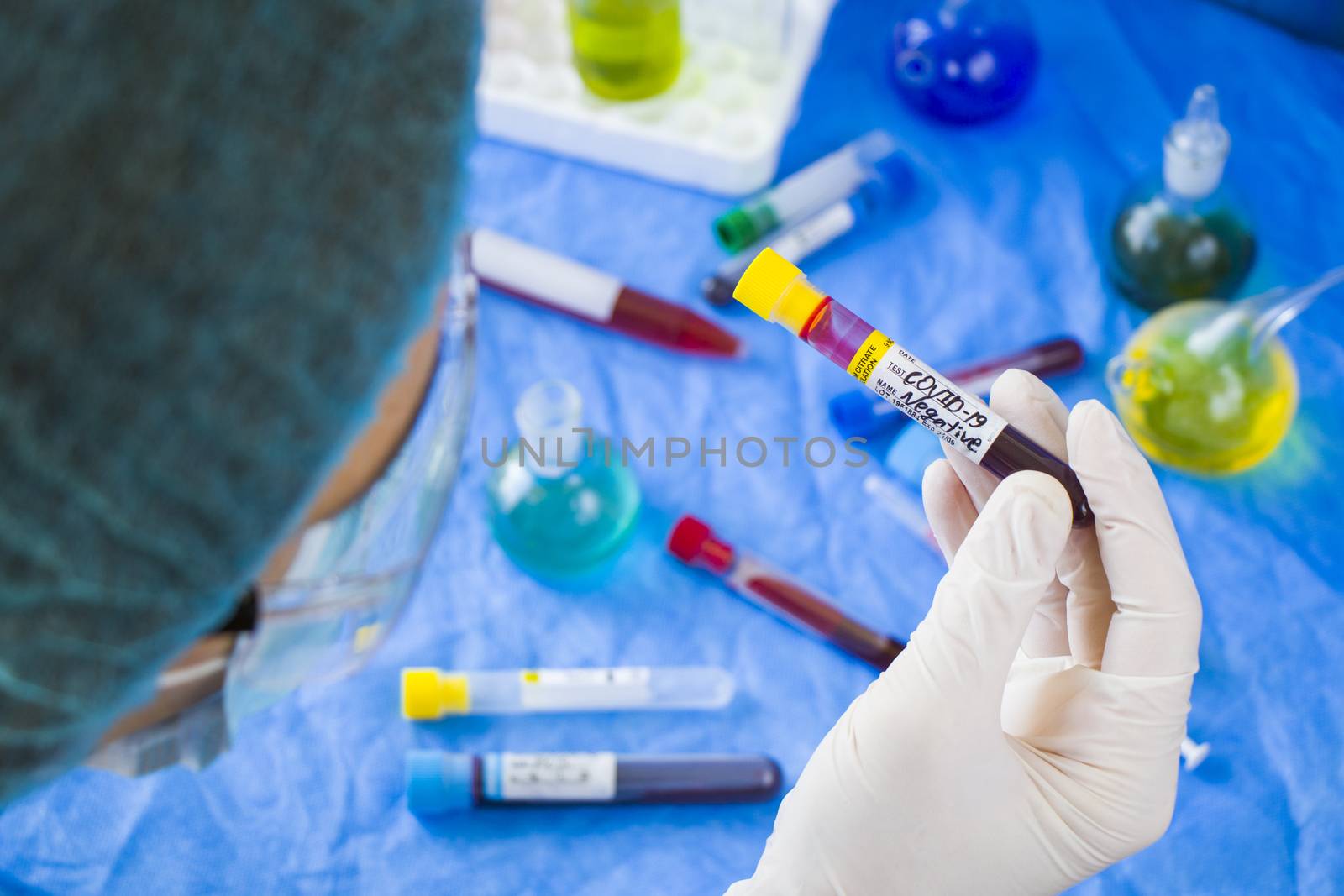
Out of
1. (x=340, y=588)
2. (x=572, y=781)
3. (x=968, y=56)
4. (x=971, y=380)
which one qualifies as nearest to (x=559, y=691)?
(x=572, y=781)

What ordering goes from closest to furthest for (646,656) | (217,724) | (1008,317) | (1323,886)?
(217,724), (1323,886), (646,656), (1008,317)

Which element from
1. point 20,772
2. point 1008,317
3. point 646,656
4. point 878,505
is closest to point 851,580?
point 878,505

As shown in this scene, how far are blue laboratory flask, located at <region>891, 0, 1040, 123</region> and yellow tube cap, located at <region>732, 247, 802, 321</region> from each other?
578 millimetres

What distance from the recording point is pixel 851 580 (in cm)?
96

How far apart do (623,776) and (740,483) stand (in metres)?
0.28

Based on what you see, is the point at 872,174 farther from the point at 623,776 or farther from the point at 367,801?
the point at 367,801

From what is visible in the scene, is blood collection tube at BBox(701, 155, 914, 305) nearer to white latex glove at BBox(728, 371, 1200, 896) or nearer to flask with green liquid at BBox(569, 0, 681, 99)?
flask with green liquid at BBox(569, 0, 681, 99)

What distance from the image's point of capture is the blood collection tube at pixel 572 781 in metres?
0.84

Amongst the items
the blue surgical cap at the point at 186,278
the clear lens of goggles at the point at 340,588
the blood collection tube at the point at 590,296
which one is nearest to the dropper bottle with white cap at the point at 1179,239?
the blood collection tube at the point at 590,296

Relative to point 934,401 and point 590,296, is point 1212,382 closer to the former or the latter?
point 934,401

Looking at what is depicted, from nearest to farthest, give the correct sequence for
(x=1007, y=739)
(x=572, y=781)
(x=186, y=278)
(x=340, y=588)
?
(x=186, y=278) < (x=340, y=588) < (x=1007, y=739) < (x=572, y=781)

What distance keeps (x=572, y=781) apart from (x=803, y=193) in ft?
1.99

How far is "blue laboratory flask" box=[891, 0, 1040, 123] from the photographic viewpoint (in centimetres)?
110

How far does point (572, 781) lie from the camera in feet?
2.77
